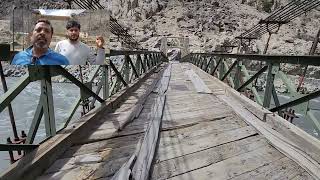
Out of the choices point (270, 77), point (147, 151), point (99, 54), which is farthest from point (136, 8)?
point (147, 151)

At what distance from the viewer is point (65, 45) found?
3566 millimetres

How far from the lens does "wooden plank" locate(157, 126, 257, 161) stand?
12.6 ft

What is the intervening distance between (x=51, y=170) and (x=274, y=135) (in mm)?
2912

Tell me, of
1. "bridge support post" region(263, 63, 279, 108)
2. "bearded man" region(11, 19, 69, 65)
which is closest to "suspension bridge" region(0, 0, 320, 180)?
"bridge support post" region(263, 63, 279, 108)

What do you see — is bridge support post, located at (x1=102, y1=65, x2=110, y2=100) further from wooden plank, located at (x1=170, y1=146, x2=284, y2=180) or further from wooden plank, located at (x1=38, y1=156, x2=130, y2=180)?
wooden plank, located at (x1=170, y1=146, x2=284, y2=180)

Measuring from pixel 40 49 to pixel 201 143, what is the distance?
2.22 meters

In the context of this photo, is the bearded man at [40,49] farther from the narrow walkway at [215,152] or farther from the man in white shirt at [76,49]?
the narrow walkway at [215,152]

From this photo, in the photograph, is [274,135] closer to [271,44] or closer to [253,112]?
[253,112]

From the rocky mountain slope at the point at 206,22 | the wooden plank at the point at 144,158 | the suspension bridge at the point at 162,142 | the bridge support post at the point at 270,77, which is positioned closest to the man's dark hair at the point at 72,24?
the suspension bridge at the point at 162,142

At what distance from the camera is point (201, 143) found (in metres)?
4.23

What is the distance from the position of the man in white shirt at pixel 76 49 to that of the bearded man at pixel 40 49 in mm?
126

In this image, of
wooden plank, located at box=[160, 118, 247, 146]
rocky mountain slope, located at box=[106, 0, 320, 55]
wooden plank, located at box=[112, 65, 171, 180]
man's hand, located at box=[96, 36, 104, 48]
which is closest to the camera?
wooden plank, located at box=[112, 65, 171, 180]

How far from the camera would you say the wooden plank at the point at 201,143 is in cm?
383

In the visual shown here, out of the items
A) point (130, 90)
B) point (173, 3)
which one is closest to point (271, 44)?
point (173, 3)
